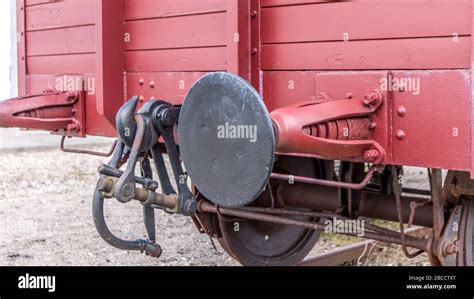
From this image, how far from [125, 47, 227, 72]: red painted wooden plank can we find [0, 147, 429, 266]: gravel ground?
1.84 meters

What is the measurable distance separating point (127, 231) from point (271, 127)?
3.88m

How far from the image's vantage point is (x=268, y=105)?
3102mm

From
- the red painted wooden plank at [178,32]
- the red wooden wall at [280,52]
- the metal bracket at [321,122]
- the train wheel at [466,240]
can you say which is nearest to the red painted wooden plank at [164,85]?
the red wooden wall at [280,52]

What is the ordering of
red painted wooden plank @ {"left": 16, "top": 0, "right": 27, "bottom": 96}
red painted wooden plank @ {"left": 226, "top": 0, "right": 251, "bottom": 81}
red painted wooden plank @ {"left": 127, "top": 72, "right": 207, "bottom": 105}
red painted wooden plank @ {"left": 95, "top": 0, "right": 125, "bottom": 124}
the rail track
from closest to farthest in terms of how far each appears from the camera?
red painted wooden plank @ {"left": 226, "top": 0, "right": 251, "bottom": 81} → red painted wooden plank @ {"left": 127, "top": 72, "right": 207, "bottom": 105} → red painted wooden plank @ {"left": 95, "top": 0, "right": 125, "bottom": 124} → red painted wooden plank @ {"left": 16, "top": 0, "right": 27, "bottom": 96} → the rail track

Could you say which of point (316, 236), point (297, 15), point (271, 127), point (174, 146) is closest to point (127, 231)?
point (316, 236)

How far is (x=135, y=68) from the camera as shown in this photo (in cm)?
367

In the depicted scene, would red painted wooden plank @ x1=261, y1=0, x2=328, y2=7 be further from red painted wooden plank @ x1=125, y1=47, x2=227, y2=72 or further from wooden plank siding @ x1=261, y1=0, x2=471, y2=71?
red painted wooden plank @ x1=125, y1=47, x2=227, y2=72

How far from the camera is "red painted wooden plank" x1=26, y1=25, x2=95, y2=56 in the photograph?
3.90 metres

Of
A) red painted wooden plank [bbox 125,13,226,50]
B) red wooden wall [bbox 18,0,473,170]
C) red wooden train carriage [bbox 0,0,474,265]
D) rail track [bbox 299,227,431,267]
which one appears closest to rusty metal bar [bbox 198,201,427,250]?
red wooden train carriage [bbox 0,0,474,265]

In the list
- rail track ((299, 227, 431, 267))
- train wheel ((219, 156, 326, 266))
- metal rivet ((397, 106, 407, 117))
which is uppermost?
metal rivet ((397, 106, 407, 117))

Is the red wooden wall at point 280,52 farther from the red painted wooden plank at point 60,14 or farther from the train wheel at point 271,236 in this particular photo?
the train wheel at point 271,236

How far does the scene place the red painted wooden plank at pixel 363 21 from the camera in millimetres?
2416

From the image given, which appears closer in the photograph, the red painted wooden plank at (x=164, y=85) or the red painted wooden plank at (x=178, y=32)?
the red painted wooden plank at (x=178, y=32)
